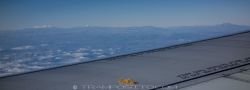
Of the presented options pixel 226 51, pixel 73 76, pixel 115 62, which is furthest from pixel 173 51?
pixel 73 76

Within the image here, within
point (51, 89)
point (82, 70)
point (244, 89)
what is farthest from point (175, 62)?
point (51, 89)

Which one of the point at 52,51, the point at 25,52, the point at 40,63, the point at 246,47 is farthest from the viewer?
the point at 52,51

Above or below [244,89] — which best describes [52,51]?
above

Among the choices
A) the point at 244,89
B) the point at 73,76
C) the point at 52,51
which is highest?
the point at 52,51

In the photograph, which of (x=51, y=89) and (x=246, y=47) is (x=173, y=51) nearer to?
(x=246, y=47)

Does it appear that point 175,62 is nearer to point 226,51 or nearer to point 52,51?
point 226,51

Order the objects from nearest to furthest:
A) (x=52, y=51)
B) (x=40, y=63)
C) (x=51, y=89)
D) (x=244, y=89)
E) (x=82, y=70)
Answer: (x=244, y=89)
(x=51, y=89)
(x=82, y=70)
(x=40, y=63)
(x=52, y=51)

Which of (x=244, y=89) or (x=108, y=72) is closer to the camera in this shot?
(x=244, y=89)
